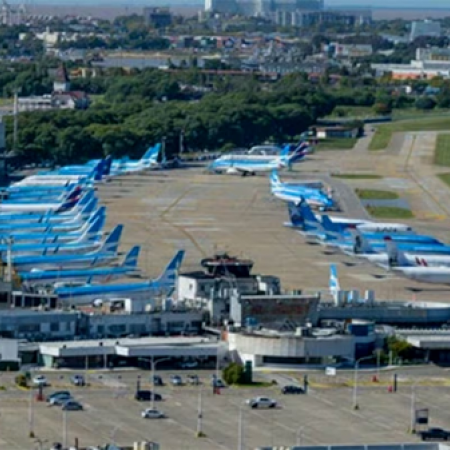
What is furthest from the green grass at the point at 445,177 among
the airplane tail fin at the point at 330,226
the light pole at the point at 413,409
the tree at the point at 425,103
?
the light pole at the point at 413,409

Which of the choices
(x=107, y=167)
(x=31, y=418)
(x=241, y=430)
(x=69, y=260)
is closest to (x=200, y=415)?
(x=241, y=430)

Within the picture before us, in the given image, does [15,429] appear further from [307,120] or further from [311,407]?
[307,120]

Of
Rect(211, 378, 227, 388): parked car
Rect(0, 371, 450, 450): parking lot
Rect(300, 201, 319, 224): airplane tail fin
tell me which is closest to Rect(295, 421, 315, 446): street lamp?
Rect(0, 371, 450, 450): parking lot

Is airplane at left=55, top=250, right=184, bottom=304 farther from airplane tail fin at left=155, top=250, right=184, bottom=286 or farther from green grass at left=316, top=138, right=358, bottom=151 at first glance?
green grass at left=316, top=138, right=358, bottom=151

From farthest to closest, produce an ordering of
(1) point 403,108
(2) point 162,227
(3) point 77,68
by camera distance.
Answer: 1. (3) point 77,68
2. (1) point 403,108
3. (2) point 162,227

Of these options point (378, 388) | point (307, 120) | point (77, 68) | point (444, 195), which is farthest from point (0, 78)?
point (378, 388)

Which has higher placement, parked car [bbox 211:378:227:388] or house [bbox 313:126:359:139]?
parked car [bbox 211:378:227:388]

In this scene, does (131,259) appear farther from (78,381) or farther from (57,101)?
(57,101)
